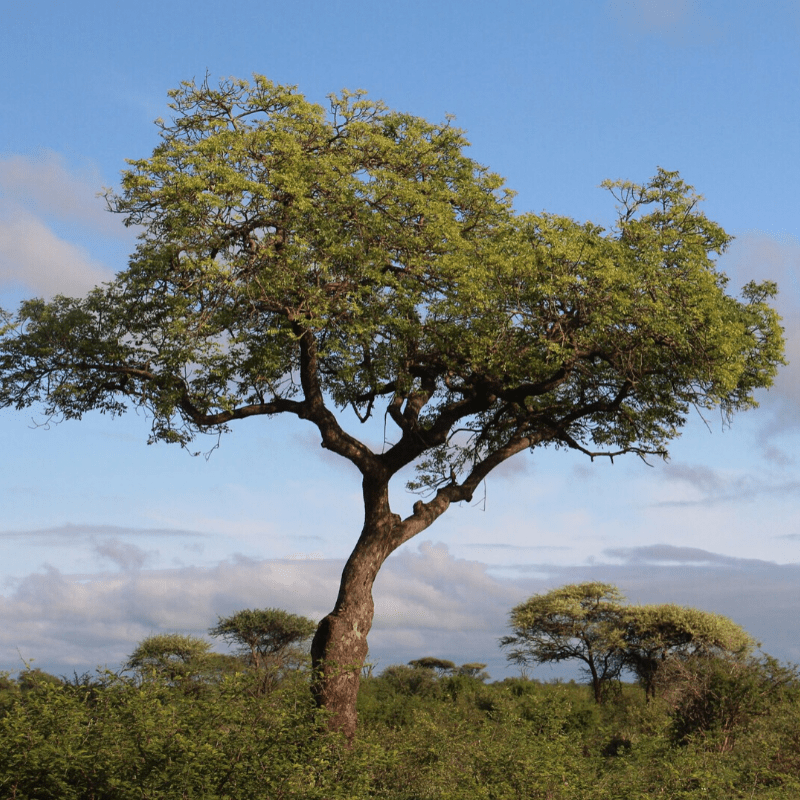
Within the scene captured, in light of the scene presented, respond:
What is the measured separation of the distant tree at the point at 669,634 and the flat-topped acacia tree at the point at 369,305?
16253mm

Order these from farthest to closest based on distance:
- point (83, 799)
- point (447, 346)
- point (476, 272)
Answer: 1. point (447, 346)
2. point (476, 272)
3. point (83, 799)

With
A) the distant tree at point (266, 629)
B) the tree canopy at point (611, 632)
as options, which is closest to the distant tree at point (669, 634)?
the tree canopy at point (611, 632)

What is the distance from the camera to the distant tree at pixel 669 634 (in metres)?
34.3

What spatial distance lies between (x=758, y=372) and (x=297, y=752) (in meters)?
14.3

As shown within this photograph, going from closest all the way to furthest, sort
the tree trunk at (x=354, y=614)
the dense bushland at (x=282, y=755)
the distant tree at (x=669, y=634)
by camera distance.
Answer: the dense bushland at (x=282, y=755), the tree trunk at (x=354, y=614), the distant tree at (x=669, y=634)

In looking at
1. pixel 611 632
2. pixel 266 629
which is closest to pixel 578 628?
pixel 611 632

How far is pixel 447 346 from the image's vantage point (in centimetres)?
1838

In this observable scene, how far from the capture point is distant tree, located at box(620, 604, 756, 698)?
34.3 meters

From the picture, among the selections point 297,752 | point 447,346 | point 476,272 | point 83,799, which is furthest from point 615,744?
point 83,799

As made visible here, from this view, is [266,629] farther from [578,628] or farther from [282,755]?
[282,755]

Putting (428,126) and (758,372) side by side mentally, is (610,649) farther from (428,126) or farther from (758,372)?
(428,126)

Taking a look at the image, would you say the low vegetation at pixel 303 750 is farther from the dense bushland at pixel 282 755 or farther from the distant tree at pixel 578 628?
the distant tree at pixel 578 628

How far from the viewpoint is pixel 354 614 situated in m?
18.0

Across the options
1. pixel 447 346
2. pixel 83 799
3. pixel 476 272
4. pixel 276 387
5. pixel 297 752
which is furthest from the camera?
pixel 276 387
